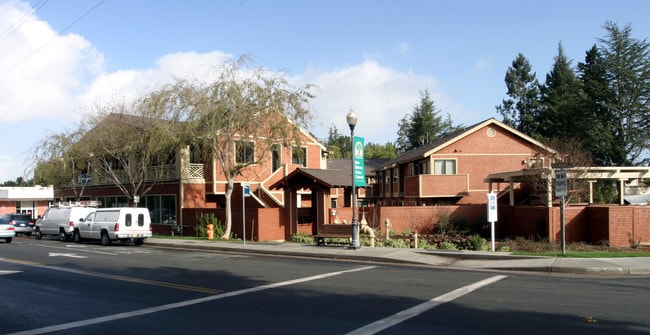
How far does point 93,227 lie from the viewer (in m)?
28.3

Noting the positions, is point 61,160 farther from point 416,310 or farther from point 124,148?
point 416,310

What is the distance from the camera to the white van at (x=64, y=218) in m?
30.5

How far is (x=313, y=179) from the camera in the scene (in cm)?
2772

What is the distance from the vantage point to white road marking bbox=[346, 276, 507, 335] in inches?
314

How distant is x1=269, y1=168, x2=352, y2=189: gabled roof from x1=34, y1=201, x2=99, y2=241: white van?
11229 mm

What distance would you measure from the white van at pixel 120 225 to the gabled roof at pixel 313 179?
7.23 m

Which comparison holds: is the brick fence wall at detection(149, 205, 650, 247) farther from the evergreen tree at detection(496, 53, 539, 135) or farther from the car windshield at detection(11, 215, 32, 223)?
the evergreen tree at detection(496, 53, 539, 135)

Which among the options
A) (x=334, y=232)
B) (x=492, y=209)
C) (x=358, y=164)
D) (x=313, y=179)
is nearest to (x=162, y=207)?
(x=313, y=179)

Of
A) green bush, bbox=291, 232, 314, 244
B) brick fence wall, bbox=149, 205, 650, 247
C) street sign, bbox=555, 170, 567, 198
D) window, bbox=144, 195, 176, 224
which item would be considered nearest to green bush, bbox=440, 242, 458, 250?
brick fence wall, bbox=149, 205, 650, 247

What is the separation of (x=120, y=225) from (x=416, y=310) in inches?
817

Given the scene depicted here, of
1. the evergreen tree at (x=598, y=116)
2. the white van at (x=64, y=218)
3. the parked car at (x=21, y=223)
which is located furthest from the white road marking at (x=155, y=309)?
the evergreen tree at (x=598, y=116)

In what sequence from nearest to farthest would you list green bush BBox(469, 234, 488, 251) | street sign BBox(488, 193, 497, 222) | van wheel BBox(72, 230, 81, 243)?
1. street sign BBox(488, 193, 497, 222)
2. green bush BBox(469, 234, 488, 251)
3. van wheel BBox(72, 230, 81, 243)

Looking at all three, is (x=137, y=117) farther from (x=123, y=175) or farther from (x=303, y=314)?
(x=303, y=314)

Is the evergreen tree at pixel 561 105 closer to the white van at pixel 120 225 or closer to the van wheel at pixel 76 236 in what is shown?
the white van at pixel 120 225
